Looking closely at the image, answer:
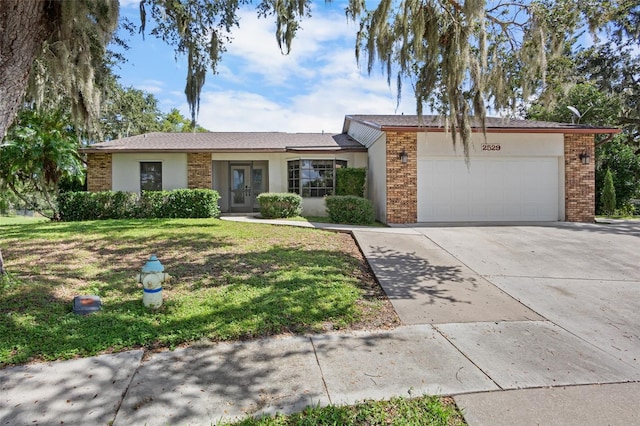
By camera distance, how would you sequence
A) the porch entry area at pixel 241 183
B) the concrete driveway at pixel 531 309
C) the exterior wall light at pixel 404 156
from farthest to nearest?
1. the porch entry area at pixel 241 183
2. the exterior wall light at pixel 404 156
3. the concrete driveway at pixel 531 309

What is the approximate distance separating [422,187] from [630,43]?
16405mm

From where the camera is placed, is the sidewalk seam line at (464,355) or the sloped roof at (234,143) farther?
the sloped roof at (234,143)

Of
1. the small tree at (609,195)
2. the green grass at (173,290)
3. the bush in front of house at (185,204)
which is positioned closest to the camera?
the green grass at (173,290)

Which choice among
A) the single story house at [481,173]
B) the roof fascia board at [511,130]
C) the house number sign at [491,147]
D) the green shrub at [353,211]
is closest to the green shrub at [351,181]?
the single story house at [481,173]

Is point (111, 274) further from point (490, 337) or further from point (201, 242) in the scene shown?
point (490, 337)

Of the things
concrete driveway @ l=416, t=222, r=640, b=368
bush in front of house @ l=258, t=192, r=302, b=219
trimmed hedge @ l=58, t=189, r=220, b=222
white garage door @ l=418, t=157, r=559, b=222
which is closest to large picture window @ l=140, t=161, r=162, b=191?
trimmed hedge @ l=58, t=189, r=220, b=222

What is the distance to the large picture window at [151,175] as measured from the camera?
535 inches

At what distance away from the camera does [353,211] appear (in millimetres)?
10734

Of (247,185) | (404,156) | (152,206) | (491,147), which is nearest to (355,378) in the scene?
(404,156)

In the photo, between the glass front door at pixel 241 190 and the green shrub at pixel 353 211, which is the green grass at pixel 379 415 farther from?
the glass front door at pixel 241 190

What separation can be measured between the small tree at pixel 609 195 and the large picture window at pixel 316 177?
10.7 meters

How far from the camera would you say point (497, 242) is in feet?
26.1

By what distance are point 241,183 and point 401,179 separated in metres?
7.43

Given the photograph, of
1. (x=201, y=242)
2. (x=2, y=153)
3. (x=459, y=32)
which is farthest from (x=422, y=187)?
(x=2, y=153)
